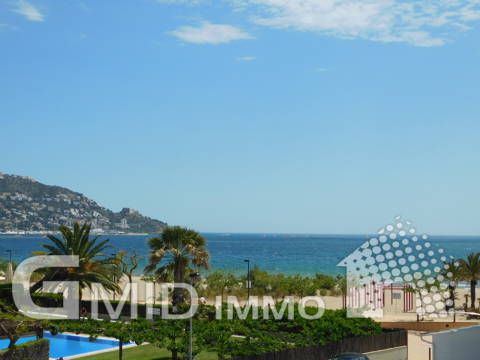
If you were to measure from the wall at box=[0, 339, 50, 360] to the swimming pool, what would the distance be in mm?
6398

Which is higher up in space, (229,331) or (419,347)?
(229,331)

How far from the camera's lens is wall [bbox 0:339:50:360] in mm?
23766

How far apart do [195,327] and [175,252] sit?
9600 millimetres

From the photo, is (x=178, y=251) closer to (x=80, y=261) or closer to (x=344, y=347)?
(x=80, y=261)

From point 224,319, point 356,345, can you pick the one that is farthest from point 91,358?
point 356,345

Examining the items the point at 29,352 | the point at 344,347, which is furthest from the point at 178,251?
the point at 29,352

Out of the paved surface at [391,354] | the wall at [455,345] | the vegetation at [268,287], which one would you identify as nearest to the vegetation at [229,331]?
the paved surface at [391,354]

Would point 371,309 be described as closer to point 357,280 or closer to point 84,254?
point 357,280

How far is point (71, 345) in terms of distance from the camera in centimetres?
3525

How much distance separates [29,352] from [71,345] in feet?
33.5

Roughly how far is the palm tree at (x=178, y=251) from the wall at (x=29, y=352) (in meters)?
12.4

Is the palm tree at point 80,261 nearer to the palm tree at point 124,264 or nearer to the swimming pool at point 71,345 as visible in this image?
the swimming pool at point 71,345

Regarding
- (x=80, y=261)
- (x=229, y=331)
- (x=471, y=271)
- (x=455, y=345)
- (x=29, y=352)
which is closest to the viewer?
(x=455, y=345)

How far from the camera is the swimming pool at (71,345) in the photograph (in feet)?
111
